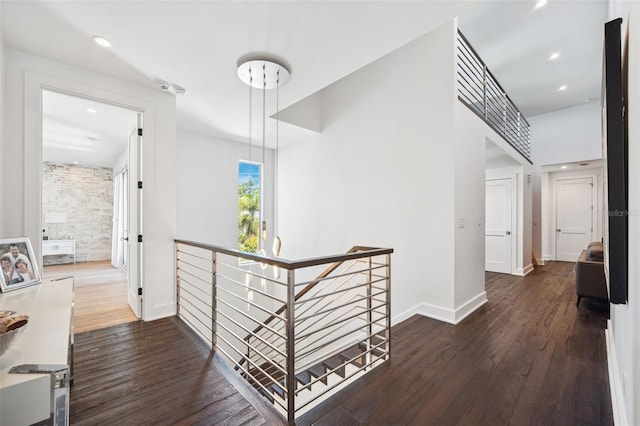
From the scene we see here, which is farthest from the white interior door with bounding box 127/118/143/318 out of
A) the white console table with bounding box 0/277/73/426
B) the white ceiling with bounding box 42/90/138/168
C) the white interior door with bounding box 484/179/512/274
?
the white interior door with bounding box 484/179/512/274

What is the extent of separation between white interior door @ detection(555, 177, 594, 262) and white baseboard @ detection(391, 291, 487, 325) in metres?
6.16

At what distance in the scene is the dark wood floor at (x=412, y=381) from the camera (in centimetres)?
→ 166

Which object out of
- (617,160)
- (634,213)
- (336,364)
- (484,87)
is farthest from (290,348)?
(484,87)

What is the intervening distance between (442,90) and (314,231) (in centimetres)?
314

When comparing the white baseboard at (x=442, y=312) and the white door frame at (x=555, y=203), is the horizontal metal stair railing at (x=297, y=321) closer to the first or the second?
the white baseboard at (x=442, y=312)

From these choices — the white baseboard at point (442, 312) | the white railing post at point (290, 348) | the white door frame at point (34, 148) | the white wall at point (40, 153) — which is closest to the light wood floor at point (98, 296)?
the white wall at point (40, 153)

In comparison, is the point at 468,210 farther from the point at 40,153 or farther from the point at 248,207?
the point at 40,153

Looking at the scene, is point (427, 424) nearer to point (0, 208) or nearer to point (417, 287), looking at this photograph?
point (417, 287)

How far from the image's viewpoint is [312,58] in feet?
8.29

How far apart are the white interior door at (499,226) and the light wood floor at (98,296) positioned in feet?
22.4

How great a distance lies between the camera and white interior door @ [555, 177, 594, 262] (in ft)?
23.7

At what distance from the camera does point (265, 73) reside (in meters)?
2.62

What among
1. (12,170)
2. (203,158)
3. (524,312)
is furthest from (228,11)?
(524,312)

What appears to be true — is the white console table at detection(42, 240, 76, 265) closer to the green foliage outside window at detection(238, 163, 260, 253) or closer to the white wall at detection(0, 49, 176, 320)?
the green foliage outside window at detection(238, 163, 260, 253)
